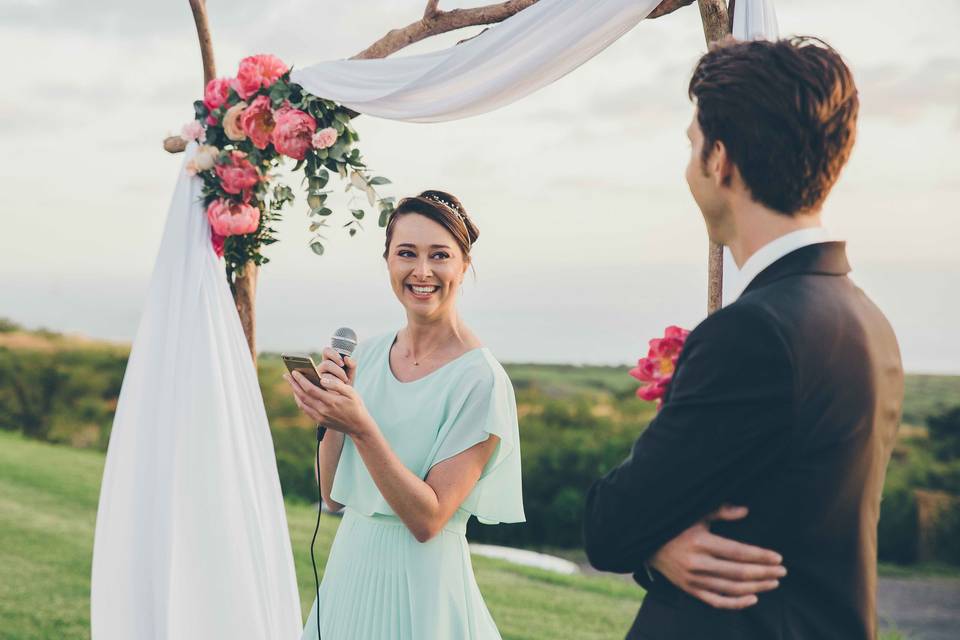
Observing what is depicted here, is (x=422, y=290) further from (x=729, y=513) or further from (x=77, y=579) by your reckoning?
(x=77, y=579)

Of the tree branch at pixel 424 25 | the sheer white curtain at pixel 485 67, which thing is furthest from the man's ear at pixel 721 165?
the tree branch at pixel 424 25

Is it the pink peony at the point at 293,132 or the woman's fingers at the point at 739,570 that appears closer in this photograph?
the woman's fingers at the point at 739,570

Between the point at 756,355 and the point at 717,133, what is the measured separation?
0.35 metres

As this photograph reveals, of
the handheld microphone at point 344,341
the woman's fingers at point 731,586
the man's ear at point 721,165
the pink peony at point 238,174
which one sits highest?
the pink peony at point 238,174

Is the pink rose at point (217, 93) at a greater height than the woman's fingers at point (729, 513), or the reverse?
the pink rose at point (217, 93)

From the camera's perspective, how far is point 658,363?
167 centimetres

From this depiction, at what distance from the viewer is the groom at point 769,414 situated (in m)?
1.37

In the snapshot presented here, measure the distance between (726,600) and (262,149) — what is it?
3.04 meters

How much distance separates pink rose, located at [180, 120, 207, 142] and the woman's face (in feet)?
5.32

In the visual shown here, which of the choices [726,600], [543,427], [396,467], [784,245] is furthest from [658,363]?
[543,427]

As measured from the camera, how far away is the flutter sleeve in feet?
8.66

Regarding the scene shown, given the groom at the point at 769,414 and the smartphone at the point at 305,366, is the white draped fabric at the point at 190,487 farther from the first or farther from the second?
the groom at the point at 769,414

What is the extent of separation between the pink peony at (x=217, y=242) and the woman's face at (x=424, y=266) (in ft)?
4.90

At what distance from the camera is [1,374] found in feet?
41.1
